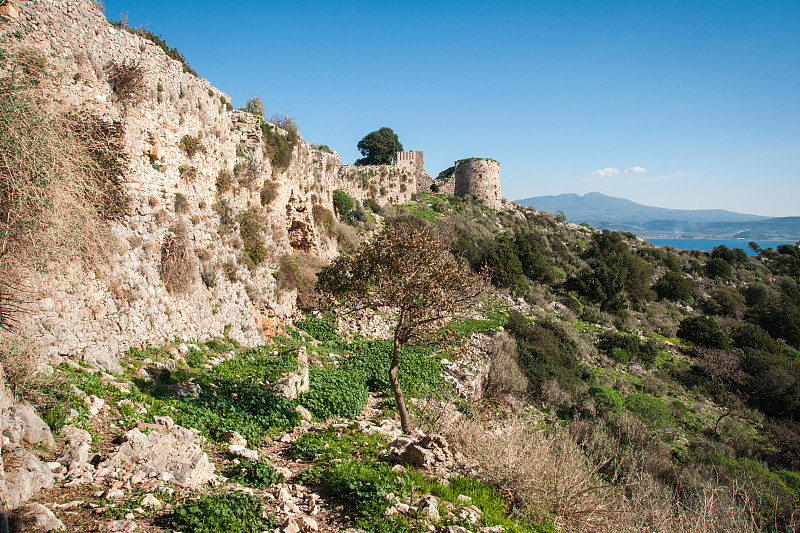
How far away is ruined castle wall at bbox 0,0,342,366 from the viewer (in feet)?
22.9

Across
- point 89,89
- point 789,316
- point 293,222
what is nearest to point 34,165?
point 89,89

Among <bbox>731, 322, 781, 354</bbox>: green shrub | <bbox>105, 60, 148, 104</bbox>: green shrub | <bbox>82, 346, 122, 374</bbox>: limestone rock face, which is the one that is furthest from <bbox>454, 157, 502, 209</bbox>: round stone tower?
<bbox>82, 346, 122, 374</bbox>: limestone rock face

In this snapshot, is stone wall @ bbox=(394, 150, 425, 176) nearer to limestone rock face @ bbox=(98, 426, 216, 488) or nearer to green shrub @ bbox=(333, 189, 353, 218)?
green shrub @ bbox=(333, 189, 353, 218)

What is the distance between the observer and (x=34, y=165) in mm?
5793

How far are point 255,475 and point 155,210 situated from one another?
6.40m

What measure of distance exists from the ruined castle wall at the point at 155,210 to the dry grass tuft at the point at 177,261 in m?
0.12

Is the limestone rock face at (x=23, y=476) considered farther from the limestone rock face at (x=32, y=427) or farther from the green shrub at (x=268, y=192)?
the green shrub at (x=268, y=192)

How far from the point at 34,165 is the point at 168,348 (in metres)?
4.06

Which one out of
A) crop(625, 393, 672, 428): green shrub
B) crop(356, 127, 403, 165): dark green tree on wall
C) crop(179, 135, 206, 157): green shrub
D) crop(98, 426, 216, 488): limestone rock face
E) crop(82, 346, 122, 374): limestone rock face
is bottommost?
crop(625, 393, 672, 428): green shrub

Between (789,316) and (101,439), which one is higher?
(101,439)

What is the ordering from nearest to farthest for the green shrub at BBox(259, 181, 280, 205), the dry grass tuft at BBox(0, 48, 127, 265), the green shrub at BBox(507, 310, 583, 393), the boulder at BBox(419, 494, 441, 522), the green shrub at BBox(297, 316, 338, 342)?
the boulder at BBox(419, 494, 441, 522), the dry grass tuft at BBox(0, 48, 127, 265), the green shrub at BBox(259, 181, 280, 205), the green shrub at BBox(297, 316, 338, 342), the green shrub at BBox(507, 310, 583, 393)

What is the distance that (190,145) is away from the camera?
1053cm

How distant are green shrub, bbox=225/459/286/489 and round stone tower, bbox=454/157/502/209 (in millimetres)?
37473

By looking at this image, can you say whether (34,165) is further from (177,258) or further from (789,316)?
(789,316)
